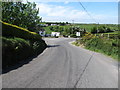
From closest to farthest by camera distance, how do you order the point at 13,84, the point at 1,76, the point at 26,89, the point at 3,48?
the point at 26,89
the point at 13,84
the point at 1,76
the point at 3,48

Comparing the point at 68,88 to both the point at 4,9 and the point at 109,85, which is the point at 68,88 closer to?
the point at 109,85

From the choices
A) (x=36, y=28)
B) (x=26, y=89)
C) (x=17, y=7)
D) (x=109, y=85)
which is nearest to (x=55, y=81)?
(x=26, y=89)

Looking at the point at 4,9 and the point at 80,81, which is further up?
the point at 4,9

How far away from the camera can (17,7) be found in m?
27.1

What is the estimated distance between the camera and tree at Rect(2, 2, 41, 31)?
24936mm

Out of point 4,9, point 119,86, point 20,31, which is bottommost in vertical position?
point 119,86

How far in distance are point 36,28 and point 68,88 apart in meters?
27.2

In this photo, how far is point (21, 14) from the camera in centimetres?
2814

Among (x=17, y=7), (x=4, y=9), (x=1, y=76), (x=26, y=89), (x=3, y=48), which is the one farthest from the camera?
(x=17, y=7)

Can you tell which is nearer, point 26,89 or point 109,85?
point 26,89

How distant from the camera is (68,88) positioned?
6.73 m

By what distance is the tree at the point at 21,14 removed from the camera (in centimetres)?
2494

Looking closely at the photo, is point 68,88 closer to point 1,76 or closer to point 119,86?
→ point 119,86

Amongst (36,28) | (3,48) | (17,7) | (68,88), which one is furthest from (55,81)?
(36,28)
